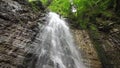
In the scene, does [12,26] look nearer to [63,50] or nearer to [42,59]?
[42,59]

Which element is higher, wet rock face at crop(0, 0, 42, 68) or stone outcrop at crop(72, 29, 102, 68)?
wet rock face at crop(0, 0, 42, 68)

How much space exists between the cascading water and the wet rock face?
55 centimetres

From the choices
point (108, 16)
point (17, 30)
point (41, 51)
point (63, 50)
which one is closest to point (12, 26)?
point (17, 30)

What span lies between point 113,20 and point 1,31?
18.4ft

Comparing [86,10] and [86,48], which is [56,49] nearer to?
[86,48]

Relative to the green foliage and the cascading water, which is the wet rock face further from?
the green foliage

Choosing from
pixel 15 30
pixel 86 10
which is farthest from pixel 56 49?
pixel 86 10

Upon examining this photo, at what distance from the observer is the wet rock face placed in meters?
5.90

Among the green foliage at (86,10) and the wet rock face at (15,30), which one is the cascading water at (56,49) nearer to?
the wet rock face at (15,30)

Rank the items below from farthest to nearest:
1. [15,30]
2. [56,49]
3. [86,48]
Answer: [86,48] → [56,49] → [15,30]

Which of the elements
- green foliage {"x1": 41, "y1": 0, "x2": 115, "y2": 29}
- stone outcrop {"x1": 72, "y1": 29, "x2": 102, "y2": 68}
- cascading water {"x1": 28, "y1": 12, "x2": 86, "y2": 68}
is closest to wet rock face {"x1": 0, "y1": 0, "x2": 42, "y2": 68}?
cascading water {"x1": 28, "y1": 12, "x2": 86, "y2": 68}

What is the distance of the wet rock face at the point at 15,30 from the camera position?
19.4ft

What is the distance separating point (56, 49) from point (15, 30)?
5.92 feet

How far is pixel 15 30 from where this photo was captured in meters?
7.00
